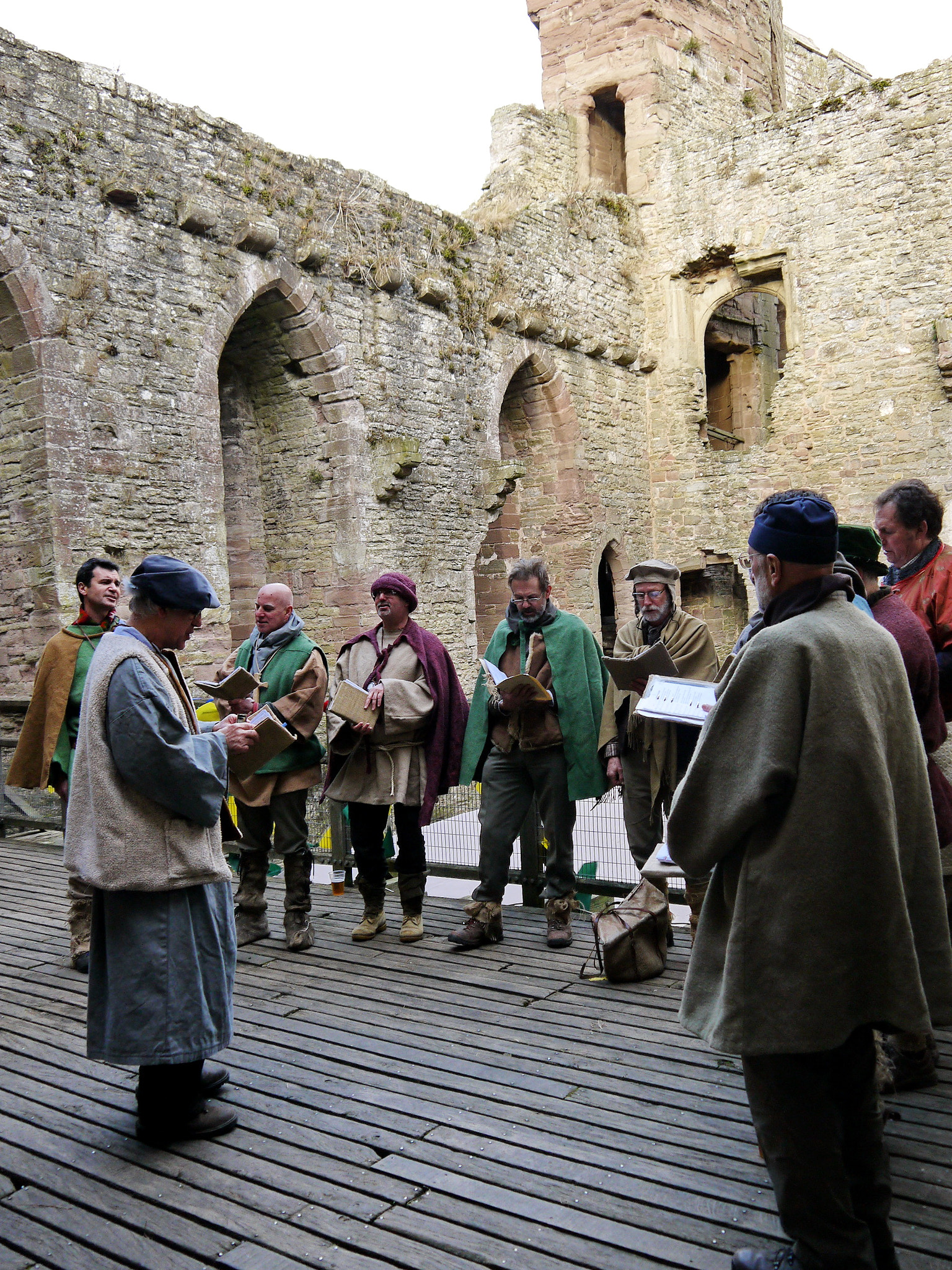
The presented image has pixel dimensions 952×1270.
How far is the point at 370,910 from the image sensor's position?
533 cm

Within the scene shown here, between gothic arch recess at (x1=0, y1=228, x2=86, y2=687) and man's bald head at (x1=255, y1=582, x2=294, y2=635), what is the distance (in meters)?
3.88

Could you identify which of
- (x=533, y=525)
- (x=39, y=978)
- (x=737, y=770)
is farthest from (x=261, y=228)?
(x=737, y=770)

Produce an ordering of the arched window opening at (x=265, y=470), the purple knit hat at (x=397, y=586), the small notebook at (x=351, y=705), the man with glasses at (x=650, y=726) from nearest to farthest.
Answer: the man with glasses at (x=650, y=726) → the small notebook at (x=351, y=705) → the purple knit hat at (x=397, y=586) → the arched window opening at (x=265, y=470)

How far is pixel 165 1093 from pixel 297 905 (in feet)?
6.37

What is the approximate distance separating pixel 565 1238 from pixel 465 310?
1153 cm

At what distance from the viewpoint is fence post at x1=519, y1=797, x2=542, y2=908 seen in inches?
226

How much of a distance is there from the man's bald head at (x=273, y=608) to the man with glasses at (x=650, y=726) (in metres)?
1.68

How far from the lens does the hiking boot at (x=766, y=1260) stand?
7.65 ft

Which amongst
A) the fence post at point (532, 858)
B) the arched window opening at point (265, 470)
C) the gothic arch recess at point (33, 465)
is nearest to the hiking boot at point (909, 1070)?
the fence post at point (532, 858)

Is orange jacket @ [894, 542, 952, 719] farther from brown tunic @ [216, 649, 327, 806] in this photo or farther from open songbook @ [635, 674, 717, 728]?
brown tunic @ [216, 649, 327, 806]

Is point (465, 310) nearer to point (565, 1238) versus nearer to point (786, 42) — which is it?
point (565, 1238)

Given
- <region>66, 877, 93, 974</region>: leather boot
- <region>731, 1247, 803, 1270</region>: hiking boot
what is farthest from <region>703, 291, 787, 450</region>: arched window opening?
<region>731, 1247, 803, 1270</region>: hiking boot

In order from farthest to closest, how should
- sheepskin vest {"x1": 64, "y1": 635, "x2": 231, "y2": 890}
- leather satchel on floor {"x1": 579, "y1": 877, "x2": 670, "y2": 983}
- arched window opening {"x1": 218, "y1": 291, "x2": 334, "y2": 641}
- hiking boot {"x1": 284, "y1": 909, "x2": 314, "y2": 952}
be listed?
arched window opening {"x1": 218, "y1": 291, "x2": 334, "y2": 641} < hiking boot {"x1": 284, "y1": 909, "x2": 314, "y2": 952} < leather satchel on floor {"x1": 579, "y1": 877, "x2": 670, "y2": 983} < sheepskin vest {"x1": 64, "y1": 635, "x2": 231, "y2": 890}

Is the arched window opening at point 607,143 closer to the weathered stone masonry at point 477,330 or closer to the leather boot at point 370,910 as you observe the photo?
the weathered stone masonry at point 477,330
